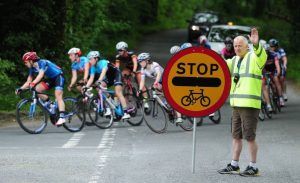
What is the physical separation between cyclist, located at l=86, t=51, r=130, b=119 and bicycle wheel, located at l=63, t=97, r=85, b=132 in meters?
0.48

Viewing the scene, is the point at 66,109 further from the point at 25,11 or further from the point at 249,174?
the point at 25,11

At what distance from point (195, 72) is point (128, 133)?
6494 millimetres

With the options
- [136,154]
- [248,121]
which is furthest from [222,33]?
[248,121]

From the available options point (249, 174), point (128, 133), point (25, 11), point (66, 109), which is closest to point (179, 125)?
point (128, 133)

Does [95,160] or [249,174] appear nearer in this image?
[249,174]

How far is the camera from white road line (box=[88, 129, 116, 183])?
9789 mm

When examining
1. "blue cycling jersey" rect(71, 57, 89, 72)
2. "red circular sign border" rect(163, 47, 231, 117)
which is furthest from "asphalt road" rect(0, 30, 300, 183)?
"blue cycling jersey" rect(71, 57, 89, 72)

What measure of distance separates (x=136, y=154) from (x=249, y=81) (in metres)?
2.77

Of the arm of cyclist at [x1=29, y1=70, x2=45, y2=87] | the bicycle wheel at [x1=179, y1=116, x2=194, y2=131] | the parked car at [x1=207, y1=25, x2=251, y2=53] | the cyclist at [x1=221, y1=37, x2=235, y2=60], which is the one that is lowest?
the bicycle wheel at [x1=179, y1=116, x2=194, y2=131]

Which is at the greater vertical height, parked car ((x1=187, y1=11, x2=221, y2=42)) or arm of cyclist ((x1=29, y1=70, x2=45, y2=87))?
parked car ((x1=187, y1=11, x2=221, y2=42))

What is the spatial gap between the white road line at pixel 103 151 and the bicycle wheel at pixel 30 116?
137cm

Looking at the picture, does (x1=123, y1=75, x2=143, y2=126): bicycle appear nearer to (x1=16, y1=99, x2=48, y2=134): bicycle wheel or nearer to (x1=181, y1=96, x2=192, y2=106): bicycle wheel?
(x1=16, y1=99, x2=48, y2=134): bicycle wheel

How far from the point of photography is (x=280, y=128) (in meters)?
16.2

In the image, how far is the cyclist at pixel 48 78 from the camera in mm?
15164
